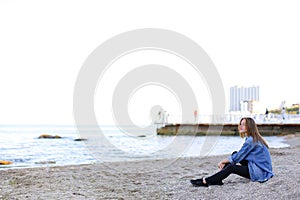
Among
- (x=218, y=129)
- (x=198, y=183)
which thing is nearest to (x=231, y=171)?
(x=198, y=183)

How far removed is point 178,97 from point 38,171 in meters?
9.62

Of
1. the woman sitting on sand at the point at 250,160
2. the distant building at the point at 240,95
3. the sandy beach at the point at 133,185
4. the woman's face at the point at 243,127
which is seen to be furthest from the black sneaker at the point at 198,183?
the distant building at the point at 240,95

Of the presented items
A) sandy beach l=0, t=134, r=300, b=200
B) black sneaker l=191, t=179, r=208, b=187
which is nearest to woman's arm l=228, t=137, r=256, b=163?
sandy beach l=0, t=134, r=300, b=200

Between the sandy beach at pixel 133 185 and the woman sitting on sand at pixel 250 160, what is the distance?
0.14 m

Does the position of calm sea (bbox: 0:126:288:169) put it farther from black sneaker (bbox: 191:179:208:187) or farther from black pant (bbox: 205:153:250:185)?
black pant (bbox: 205:153:250:185)

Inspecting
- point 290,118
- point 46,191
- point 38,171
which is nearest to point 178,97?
point 38,171

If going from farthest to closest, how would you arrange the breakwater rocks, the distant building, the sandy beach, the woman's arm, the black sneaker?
the distant building
the breakwater rocks
the black sneaker
the woman's arm
the sandy beach

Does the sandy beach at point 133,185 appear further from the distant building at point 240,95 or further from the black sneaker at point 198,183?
the distant building at point 240,95

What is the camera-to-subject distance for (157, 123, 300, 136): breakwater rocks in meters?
34.3

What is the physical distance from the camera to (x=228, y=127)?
1487 inches

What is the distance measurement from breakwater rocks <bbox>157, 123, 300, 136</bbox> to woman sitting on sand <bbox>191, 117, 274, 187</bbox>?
98.6 feet

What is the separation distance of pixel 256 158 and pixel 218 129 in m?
32.7

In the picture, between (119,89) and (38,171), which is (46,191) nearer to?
(38,171)

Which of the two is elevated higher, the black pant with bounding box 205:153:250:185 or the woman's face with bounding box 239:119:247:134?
the woman's face with bounding box 239:119:247:134
